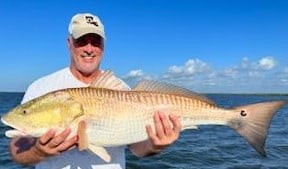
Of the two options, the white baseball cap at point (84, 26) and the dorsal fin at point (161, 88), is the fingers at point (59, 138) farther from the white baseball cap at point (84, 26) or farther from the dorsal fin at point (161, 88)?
the white baseball cap at point (84, 26)

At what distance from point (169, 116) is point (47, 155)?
1.29m

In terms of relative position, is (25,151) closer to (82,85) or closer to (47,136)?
(47,136)

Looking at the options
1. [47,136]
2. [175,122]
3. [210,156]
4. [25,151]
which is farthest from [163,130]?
[210,156]

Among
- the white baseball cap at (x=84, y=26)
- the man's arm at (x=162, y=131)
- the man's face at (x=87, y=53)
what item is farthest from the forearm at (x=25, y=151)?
the white baseball cap at (x=84, y=26)

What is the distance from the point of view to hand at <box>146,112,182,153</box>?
4766 mm

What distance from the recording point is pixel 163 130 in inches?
189

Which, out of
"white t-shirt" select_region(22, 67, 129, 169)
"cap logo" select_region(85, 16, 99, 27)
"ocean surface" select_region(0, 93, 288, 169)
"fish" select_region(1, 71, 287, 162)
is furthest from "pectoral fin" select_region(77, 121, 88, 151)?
"ocean surface" select_region(0, 93, 288, 169)

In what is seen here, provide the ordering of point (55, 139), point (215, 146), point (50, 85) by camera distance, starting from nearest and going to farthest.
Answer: point (55, 139), point (50, 85), point (215, 146)

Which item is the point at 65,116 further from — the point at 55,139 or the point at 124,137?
the point at 124,137

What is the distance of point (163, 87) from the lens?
4.89 meters

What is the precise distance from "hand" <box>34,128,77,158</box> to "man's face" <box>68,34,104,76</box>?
33.2 inches

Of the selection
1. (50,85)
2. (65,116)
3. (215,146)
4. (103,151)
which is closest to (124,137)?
(103,151)

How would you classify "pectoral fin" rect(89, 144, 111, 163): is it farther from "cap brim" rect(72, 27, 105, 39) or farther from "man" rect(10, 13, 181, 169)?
"cap brim" rect(72, 27, 105, 39)

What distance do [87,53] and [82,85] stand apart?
364 millimetres
